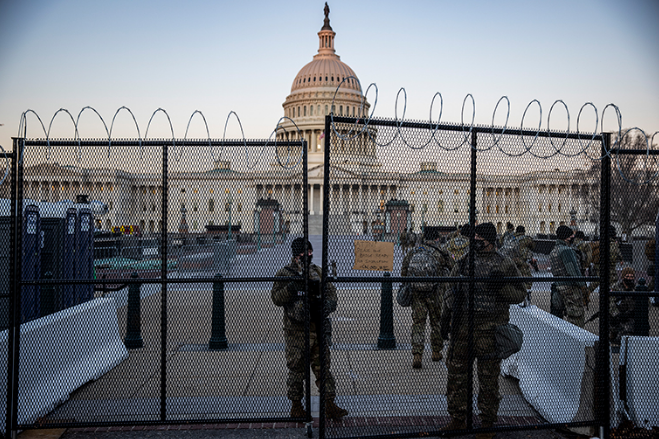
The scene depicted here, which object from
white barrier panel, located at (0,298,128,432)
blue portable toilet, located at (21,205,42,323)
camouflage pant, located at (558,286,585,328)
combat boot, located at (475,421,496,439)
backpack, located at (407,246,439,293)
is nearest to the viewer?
combat boot, located at (475,421,496,439)

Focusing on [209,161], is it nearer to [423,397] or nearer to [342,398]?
[342,398]

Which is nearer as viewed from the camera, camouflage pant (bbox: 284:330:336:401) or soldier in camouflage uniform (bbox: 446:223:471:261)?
camouflage pant (bbox: 284:330:336:401)

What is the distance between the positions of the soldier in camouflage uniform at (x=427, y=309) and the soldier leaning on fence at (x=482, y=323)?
6.57 feet

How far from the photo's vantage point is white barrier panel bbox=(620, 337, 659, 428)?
5.29 m

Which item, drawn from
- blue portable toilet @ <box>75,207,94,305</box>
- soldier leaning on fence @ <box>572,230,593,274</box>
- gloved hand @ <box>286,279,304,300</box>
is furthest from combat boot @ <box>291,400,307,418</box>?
blue portable toilet @ <box>75,207,94,305</box>

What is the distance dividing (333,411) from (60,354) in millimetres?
3450

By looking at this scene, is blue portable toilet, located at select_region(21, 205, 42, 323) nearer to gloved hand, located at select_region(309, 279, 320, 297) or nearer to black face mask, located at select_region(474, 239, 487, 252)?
gloved hand, located at select_region(309, 279, 320, 297)

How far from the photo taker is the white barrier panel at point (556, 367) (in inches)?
210

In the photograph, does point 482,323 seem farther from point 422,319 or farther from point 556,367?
point 422,319

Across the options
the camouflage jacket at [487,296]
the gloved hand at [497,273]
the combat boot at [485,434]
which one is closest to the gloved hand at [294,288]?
the camouflage jacket at [487,296]

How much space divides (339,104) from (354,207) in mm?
93092

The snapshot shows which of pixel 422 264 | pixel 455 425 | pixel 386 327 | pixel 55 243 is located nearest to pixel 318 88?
pixel 55 243

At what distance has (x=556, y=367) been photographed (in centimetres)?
579

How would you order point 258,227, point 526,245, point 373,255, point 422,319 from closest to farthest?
point 373,255 < point 258,227 < point 422,319 < point 526,245
